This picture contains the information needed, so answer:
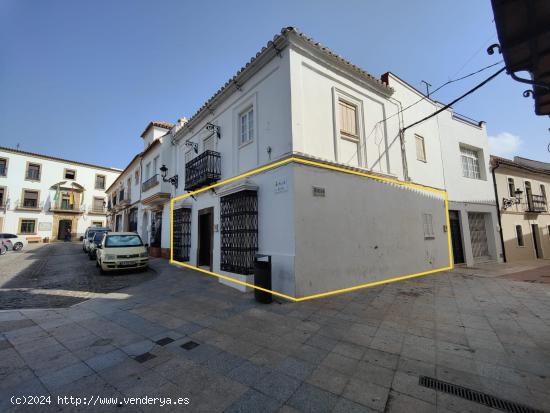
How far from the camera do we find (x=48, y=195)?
2967 cm

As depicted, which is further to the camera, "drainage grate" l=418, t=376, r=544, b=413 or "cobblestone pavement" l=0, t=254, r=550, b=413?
"cobblestone pavement" l=0, t=254, r=550, b=413

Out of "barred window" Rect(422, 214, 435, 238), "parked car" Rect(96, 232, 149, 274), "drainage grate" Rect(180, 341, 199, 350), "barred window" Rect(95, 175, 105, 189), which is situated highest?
"barred window" Rect(95, 175, 105, 189)

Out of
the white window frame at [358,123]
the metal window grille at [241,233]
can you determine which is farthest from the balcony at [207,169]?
the white window frame at [358,123]

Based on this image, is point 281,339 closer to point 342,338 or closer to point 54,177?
point 342,338

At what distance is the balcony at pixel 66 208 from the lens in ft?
97.3

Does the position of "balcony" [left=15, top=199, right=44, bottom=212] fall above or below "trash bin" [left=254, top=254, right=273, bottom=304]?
above

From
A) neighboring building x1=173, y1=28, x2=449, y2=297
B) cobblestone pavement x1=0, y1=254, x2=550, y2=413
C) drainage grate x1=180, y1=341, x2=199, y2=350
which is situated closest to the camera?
cobblestone pavement x1=0, y1=254, x2=550, y2=413

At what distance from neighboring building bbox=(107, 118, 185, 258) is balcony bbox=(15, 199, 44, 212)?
53.6 ft

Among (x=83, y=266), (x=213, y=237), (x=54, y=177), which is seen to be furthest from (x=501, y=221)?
(x=54, y=177)

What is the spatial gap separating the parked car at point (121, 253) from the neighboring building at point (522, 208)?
17.8 meters

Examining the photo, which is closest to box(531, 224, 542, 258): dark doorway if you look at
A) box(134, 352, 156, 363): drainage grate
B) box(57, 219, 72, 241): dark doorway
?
box(134, 352, 156, 363): drainage grate

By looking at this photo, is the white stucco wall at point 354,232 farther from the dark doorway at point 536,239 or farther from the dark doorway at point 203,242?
the dark doorway at point 536,239

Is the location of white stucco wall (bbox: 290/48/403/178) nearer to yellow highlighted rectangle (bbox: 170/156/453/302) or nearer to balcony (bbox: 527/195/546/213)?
yellow highlighted rectangle (bbox: 170/156/453/302)

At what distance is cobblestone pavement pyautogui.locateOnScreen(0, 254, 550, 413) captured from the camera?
2479 mm
